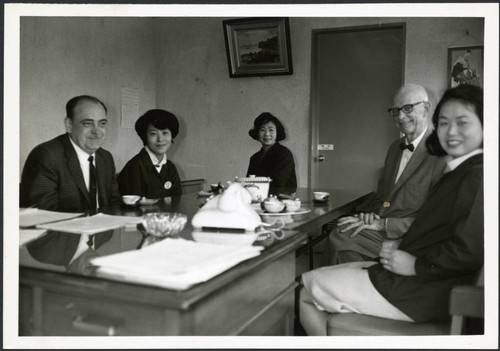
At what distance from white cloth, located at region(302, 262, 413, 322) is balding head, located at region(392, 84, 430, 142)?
1.13 metres

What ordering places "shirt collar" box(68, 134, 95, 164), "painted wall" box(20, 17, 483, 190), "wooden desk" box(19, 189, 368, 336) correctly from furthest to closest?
"painted wall" box(20, 17, 483, 190), "shirt collar" box(68, 134, 95, 164), "wooden desk" box(19, 189, 368, 336)

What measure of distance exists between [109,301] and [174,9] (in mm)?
972

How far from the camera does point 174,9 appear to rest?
148 cm

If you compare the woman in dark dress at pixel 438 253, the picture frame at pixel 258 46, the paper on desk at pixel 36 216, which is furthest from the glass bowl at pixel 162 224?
the picture frame at pixel 258 46

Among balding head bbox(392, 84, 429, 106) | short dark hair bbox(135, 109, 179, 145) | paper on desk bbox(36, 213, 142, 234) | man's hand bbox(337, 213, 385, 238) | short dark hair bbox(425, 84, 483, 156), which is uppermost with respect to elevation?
balding head bbox(392, 84, 429, 106)

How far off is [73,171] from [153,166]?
0.95 metres

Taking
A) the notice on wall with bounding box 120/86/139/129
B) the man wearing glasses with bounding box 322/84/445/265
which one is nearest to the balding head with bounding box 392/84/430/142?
the man wearing glasses with bounding box 322/84/445/265

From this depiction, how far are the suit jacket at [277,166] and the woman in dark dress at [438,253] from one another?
2.03 m

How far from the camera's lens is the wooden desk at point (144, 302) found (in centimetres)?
88

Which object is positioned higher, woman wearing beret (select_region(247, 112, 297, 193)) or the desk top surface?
woman wearing beret (select_region(247, 112, 297, 193))

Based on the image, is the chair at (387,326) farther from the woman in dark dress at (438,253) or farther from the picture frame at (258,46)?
the picture frame at (258,46)

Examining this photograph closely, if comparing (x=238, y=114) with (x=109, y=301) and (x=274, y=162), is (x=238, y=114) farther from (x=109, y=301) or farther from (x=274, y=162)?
(x=109, y=301)

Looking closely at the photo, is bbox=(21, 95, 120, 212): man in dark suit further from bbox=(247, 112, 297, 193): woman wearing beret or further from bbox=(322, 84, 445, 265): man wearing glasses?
bbox=(247, 112, 297, 193): woman wearing beret

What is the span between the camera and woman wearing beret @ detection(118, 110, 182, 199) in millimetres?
3092
